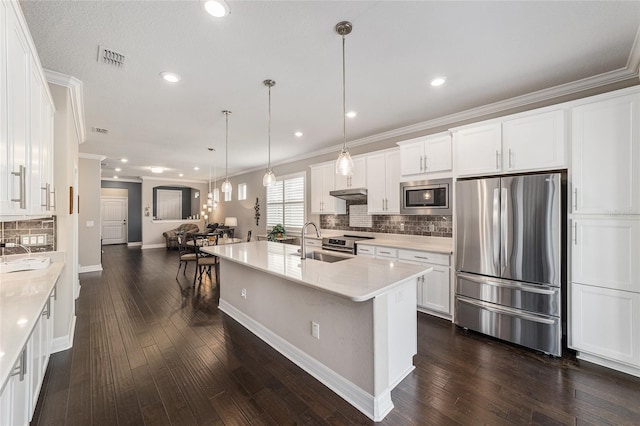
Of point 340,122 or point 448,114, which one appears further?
point 340,122

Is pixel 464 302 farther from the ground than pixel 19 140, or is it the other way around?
pixel 19 140

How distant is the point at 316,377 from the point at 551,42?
331 cm

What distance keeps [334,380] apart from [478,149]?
2807 millimetres

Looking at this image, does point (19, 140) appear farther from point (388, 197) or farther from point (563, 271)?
point (563, 271)

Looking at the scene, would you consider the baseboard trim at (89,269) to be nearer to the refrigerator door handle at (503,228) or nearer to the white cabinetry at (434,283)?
the white cabinetry at (434,283)

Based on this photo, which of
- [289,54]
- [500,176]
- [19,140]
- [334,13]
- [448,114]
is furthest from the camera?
[448,114]

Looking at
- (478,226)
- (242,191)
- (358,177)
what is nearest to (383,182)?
(358,177)

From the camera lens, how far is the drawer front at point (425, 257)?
3307 millimetres

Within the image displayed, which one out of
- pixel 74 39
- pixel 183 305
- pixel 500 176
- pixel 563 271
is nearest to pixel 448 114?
pixel 500 176

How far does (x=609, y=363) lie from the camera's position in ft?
7.63

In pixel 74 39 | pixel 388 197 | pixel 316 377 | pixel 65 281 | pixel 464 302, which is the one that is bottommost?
pixel 316 377

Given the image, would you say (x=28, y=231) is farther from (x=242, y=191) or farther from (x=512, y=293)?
(x=242, y=191)

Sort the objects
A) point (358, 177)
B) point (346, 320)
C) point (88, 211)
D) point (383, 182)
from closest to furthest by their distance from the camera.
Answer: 1. point (346, 320)
2. point (383, 182)
3. point (358, 177)
4. point (88, 211)

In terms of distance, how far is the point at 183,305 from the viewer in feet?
Result: 12.6
